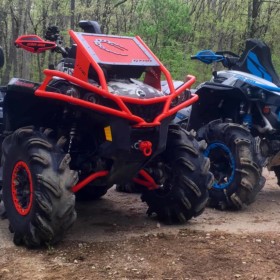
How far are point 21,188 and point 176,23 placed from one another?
19.7m

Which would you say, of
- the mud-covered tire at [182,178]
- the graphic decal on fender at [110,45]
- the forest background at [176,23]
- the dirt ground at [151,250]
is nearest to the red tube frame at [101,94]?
the graphic decal on fender at [110,45]

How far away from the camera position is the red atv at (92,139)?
4.63 m

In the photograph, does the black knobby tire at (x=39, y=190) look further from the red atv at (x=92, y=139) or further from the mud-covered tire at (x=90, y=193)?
the mud-covered tire at (x=90, y=193)

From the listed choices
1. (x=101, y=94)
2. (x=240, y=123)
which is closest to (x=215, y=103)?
(x=240, y=123)

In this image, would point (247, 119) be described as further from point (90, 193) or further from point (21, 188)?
point (21, 188)

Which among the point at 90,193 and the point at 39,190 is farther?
the point at 90,193

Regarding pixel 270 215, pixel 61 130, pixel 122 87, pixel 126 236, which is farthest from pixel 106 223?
pixel 270 215

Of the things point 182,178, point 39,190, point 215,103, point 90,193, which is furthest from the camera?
point 215,103

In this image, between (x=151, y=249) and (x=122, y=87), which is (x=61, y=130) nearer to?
(x=122, y=87)

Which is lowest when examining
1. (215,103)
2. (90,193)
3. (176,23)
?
(90,193)

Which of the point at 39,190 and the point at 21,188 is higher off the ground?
the point at 39,190

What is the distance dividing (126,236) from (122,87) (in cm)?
136

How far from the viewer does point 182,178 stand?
539 cm

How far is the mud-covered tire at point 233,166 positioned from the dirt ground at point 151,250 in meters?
0.28
